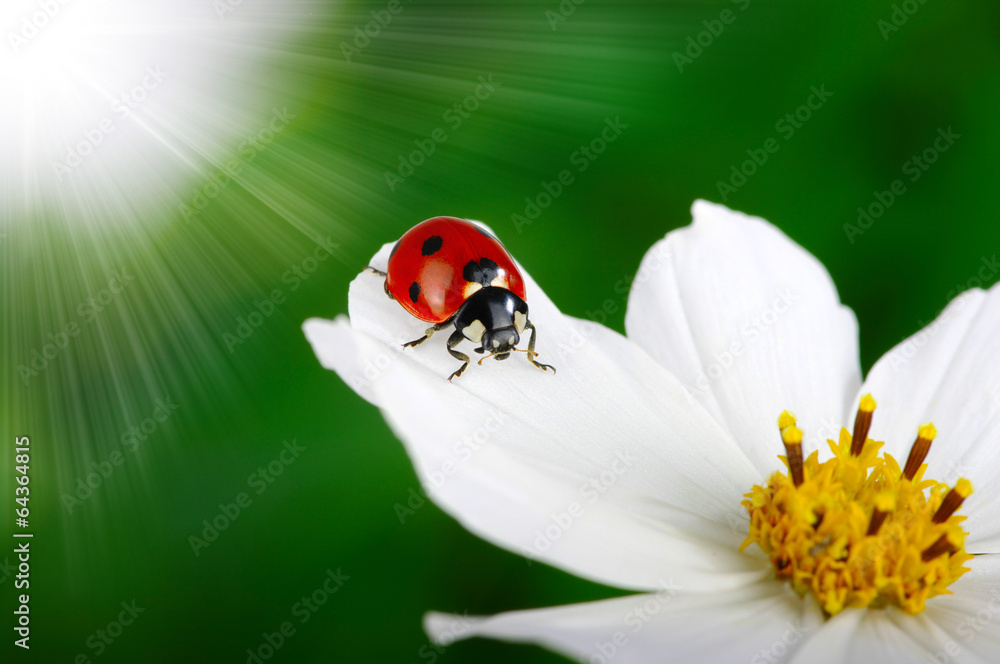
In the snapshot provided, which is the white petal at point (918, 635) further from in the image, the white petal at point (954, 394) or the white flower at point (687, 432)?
the white petal at point (954, 394)

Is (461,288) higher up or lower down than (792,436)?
lower down

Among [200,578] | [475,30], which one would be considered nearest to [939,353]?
[475,30]

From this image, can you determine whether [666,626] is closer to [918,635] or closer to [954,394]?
[918,635]

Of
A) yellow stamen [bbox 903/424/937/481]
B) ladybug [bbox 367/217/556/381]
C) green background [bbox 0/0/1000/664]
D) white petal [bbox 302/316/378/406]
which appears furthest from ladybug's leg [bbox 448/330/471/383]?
yellow stamen [bbox 903/424/937/481]

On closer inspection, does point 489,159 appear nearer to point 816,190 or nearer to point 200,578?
point 816,190

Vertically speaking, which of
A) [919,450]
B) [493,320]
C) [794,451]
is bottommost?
[493,320]

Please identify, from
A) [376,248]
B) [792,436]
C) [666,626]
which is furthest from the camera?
[376,248]

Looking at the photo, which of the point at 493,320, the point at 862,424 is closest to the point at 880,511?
the point at 862,424
